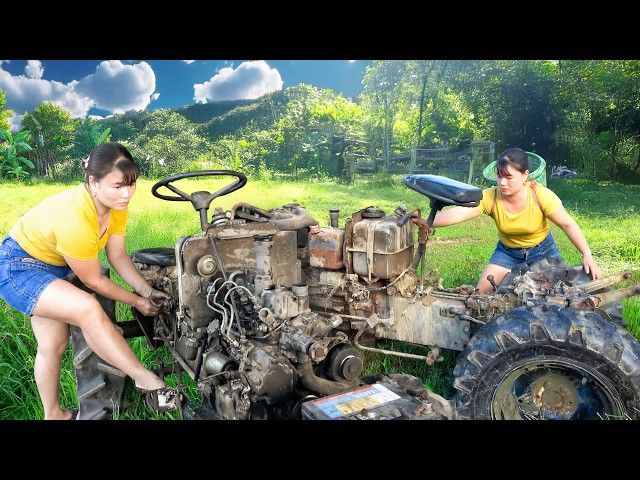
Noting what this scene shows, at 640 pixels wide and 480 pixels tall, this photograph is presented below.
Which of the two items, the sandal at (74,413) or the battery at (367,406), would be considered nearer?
the battery at (367,406)

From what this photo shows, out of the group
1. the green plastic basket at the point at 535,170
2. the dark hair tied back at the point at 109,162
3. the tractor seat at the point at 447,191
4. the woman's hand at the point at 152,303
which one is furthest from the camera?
the green plastic basket at the point at 535,170

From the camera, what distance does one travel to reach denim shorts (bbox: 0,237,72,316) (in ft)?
8.14

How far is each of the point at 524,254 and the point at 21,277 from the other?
2.83m

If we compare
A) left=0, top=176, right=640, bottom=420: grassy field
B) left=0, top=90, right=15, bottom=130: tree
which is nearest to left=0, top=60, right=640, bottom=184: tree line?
left=0, top=90, right=15, bottom=130: tree

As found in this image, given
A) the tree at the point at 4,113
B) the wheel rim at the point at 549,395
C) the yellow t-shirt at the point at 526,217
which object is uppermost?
the tree at the point at 4,113

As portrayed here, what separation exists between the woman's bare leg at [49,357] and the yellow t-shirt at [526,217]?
8.22 feet

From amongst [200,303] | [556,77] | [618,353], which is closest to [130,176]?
[200,303]

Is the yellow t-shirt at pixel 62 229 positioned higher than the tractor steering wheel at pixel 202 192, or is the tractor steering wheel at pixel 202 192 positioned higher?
the tractor steering wheel at pixel 202 192

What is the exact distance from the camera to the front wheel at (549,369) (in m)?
2.04

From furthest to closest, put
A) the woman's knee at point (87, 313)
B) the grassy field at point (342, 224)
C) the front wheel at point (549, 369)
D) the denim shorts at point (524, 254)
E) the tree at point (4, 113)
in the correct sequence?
1. the tree at point (4, 113)
2. the denim shorts at point (524, 254)
3. the grassy field at point (342, 224)
4. the woman's knee at point (87, 313)
5. the front wheel at point (549, 369)

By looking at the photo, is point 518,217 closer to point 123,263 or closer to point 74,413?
point 123,263

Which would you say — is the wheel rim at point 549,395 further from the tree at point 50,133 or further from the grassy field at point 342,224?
the tree at point 50,133

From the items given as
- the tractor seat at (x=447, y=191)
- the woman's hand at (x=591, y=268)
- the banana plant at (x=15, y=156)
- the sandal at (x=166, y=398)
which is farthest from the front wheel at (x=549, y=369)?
the banana plant at (x=15, y=156)

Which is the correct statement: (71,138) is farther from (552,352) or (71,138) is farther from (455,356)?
(552,352)
